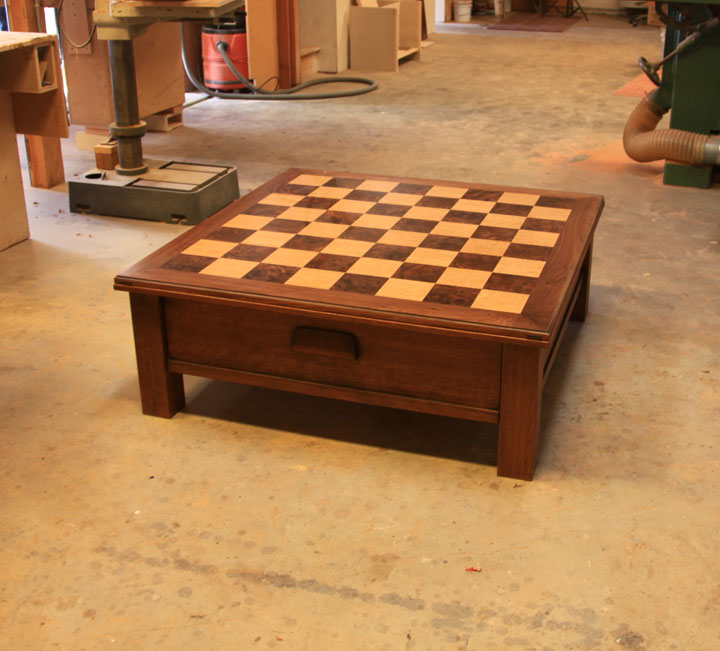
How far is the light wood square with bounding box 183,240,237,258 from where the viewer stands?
7.55 feet

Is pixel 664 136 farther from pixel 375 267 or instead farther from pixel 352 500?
pixel 352 500

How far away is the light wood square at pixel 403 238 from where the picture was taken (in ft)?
7.73

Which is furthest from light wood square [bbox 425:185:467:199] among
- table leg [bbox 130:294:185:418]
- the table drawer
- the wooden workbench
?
the wooden workbench

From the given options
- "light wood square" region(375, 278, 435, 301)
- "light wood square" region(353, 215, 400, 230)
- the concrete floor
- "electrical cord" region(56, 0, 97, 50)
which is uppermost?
"electrical cord" region(56, 0, 97, 50)

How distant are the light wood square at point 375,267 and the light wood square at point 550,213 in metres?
0.52

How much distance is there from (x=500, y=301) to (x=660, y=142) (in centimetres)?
245

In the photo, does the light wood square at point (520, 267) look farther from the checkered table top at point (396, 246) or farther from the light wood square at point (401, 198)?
the light wood square at point (401, 198)

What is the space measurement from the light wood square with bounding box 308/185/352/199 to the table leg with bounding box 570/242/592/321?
2.40 feet

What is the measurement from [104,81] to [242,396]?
9.58 ft

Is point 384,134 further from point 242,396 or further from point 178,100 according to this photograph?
point 242,396

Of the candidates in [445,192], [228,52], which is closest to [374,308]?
[445,192]

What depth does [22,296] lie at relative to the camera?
3039 millimetres

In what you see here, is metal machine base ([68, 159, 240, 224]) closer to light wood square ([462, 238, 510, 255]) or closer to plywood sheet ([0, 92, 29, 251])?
plywood sheet ([0, 92, 29, 251])

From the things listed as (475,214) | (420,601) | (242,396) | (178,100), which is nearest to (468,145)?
(178,100)
